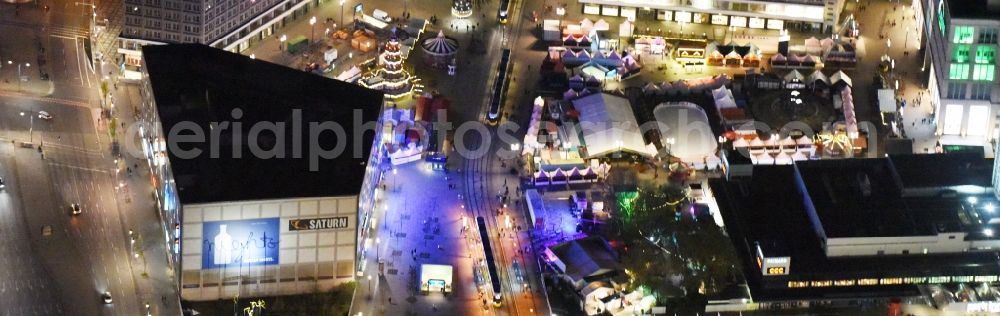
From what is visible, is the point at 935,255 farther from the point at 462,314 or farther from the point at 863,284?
the point at 462,314

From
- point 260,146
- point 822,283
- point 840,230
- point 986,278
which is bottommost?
point 822,283

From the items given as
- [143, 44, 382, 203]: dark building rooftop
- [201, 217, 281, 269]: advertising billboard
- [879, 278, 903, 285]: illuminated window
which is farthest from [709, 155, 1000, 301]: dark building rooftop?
[201, 217, 281, 269]: advertising billboard

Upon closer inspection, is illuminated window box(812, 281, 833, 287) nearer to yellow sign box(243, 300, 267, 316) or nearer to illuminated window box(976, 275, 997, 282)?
illuminated window box(976, 275, 997, 282)

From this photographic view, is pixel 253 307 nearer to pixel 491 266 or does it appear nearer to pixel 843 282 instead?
pixel 491 266

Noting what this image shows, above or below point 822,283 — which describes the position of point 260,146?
above

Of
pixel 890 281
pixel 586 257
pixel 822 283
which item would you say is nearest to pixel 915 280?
pixel 890 281

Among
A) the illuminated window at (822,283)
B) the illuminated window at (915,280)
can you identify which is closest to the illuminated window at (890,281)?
the illuminated window at (915,280)

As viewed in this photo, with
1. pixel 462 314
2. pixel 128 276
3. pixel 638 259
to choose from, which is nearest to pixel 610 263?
pixel 638 259

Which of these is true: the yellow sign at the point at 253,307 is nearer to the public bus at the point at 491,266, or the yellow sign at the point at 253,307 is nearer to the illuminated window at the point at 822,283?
the public bus at the point at 491,266

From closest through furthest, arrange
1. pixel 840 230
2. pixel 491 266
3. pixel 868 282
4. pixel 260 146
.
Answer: pixel 868 282 < pixel 840 230 < pixel 260 146 < pixel 491 266
